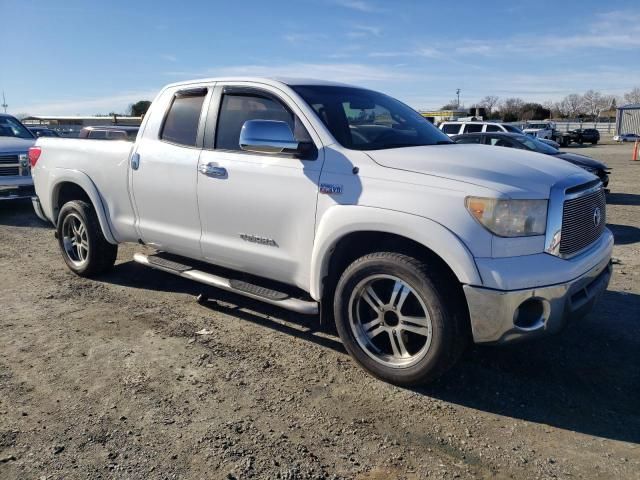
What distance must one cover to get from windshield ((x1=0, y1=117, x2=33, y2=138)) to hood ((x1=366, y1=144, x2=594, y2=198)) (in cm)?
1020

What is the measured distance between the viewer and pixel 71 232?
596 cm

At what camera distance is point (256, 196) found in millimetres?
4035

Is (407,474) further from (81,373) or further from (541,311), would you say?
(81,373)

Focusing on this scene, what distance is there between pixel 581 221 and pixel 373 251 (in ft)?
4.37

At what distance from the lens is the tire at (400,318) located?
3.24 meters

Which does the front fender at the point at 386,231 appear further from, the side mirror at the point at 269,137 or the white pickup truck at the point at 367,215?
the side mirror at the point at 269,137

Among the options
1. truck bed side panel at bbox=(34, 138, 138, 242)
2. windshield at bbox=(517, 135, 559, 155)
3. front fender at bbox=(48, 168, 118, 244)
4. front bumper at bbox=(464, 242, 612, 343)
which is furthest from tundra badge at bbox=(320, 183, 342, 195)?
windshield at bbox=(517, 135, 559, 155)

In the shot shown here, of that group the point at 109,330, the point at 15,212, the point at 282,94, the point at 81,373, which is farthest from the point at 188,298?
the point at 15,212

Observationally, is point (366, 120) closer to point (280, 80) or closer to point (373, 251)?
point (280, 80)

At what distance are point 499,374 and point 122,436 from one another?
96.0 inches

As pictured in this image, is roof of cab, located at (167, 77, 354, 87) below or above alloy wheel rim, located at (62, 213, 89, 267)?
above

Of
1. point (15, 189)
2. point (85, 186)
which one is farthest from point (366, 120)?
point (15, 189)

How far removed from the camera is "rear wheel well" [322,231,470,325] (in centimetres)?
331

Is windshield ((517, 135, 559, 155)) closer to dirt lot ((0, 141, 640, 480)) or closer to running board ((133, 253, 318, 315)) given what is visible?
dirt lot ((0, 141, 640, 480))
